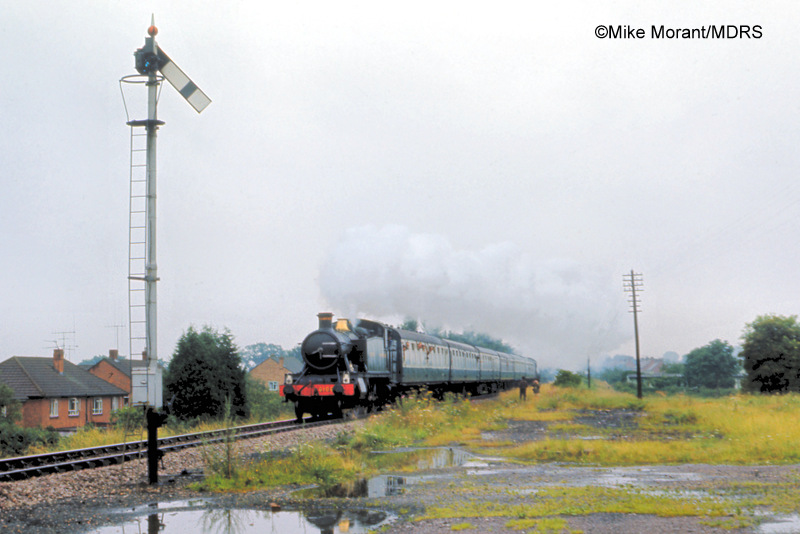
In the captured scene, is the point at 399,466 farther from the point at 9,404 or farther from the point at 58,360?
the point at 58,360

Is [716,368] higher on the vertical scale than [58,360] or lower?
lower

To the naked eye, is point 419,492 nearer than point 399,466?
Yes

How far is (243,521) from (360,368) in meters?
14.5

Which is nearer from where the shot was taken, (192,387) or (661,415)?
(661,415)

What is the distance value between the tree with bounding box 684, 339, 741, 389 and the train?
169 ft

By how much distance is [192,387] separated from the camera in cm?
2998

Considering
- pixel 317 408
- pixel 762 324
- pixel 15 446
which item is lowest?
pixel 15 446

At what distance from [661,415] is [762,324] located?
21.0 m

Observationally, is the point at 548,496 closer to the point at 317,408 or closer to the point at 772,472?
the point at 772,472

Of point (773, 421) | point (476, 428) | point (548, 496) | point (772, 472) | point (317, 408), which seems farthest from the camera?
point (317, 408)

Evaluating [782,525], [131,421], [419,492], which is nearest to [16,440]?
[131,421]

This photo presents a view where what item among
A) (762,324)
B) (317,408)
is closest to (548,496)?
(317,408)

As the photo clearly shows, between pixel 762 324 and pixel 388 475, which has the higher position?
pixel 762 324

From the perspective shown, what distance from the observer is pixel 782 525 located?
761 cm
